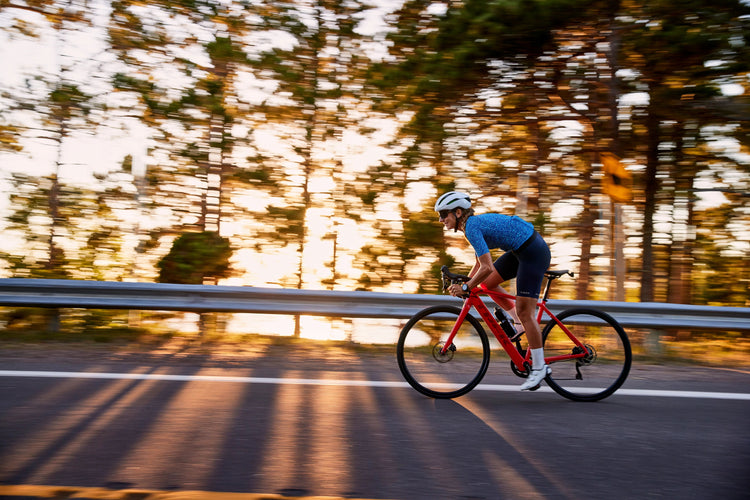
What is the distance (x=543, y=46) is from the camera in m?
9.08

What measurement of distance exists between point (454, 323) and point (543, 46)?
5940mm

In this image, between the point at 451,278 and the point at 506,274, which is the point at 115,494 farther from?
the point at 506,274

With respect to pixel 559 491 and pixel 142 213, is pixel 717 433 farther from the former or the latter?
pixel 142 213

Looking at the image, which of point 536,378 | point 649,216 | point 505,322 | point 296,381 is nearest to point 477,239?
point 505,322

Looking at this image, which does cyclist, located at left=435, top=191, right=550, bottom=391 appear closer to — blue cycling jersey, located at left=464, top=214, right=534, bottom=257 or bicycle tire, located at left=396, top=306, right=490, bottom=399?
blue cycling jersey, located at left=464, top=214, right=534, bottom=257

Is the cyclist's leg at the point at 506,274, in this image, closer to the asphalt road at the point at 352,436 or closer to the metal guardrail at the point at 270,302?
the asphalt road at the point at 352,436

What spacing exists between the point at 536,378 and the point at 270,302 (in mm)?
3371

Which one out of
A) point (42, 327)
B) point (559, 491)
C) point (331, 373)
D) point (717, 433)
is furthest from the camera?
point (42, 327)

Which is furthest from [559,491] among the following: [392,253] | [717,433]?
[392,253]

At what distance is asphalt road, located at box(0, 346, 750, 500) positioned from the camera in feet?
9.68

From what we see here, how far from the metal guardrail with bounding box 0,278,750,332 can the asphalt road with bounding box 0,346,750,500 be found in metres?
1.26

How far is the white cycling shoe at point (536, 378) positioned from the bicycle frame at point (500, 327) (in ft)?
0.30

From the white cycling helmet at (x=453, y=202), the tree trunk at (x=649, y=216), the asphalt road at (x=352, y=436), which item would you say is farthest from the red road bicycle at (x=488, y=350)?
the tree trunk at (x=649, y=216)

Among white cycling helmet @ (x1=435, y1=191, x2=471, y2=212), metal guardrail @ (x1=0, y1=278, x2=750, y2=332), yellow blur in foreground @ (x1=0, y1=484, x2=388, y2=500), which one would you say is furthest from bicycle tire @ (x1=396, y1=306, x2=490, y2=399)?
yellow blur in foreground @ (x1=0, y1=484, x2=388, y2=500)
